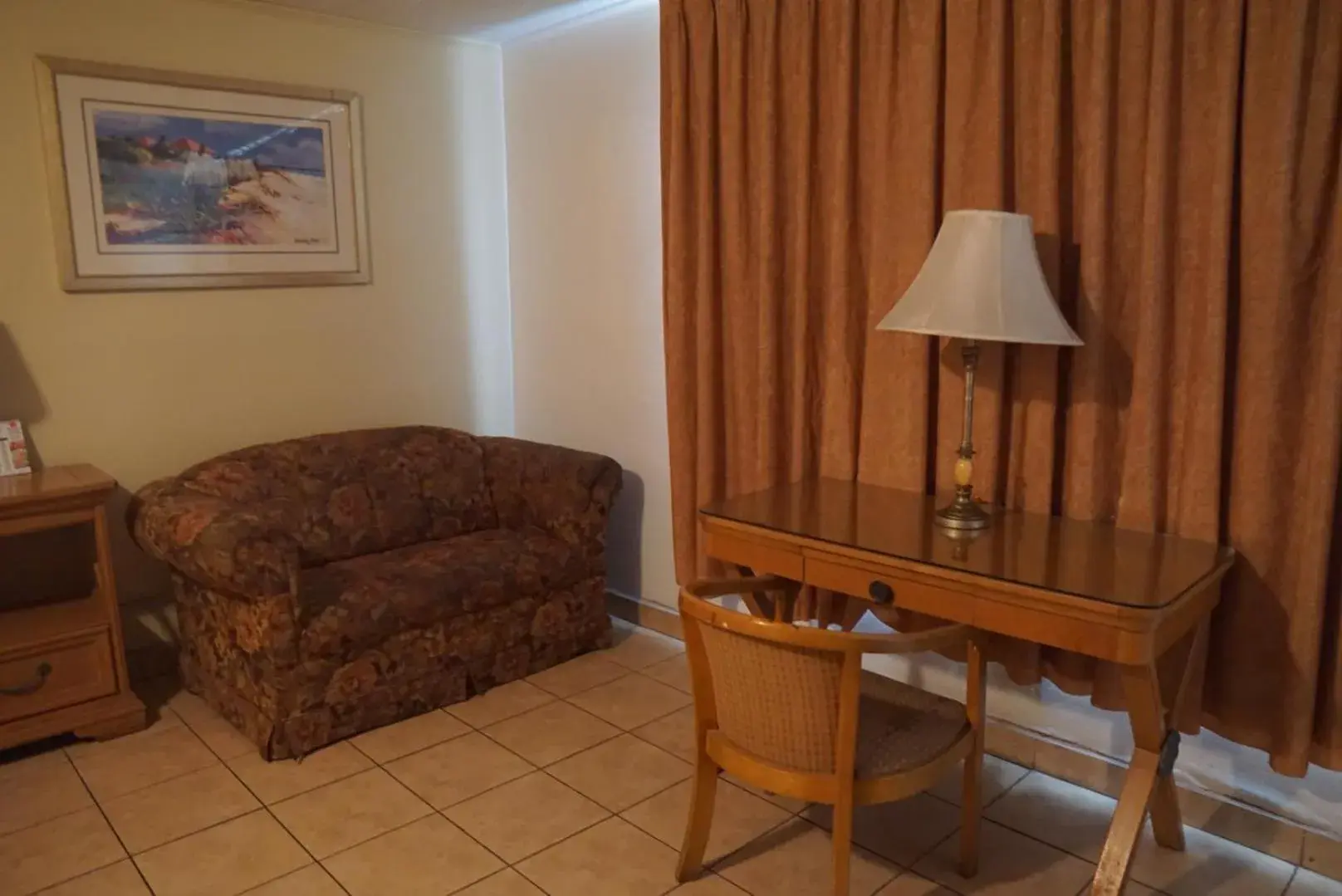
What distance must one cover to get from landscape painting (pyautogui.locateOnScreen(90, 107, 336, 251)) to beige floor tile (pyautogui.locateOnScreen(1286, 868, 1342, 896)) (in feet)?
11.8

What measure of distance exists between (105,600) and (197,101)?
1701 millimetres

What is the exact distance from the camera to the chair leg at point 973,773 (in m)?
2.16

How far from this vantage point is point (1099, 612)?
1.83m

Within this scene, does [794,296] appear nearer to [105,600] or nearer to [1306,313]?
[1306,313]

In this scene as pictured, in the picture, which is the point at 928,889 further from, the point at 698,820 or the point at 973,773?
the point at 698,820

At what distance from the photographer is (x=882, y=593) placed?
2.15 meters

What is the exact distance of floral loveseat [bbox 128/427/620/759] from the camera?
2.71 metres

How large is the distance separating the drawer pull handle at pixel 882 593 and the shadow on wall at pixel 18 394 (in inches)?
105

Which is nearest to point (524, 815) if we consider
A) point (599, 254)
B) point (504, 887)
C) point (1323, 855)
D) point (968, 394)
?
point (504, 887)

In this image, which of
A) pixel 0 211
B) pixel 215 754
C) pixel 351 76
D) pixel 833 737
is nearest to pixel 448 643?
pixel 215 754

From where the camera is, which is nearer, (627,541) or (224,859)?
(224,859)

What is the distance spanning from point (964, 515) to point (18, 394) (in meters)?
2.90

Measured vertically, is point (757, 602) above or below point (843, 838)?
above

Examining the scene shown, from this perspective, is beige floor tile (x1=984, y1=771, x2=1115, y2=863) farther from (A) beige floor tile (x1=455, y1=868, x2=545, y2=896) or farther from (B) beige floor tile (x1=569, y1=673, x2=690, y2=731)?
(A) beige floor tile (x1=455, y1=868, x2=545, y2=896)
